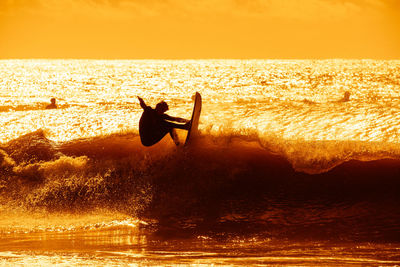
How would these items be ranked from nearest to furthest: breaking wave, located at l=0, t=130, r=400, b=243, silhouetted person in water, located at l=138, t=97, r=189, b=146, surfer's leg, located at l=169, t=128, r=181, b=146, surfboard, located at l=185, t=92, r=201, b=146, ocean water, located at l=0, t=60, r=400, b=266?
ocean water, located at l=0, t=60, r=400, b=266
breaking wave, located at l=0, t=130, r=400, b=243
silhouetted person in water, located at l=138, t=97, r=189, b=146
surfer's leg, located at l=169, t=128, r=181, b=146
surfboard, located at l=185, t=92, r=201, b=146

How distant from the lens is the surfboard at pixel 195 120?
12.6 m

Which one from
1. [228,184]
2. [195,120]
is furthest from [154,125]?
[228,184]

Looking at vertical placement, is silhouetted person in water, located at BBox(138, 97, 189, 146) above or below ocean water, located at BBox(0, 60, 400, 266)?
above

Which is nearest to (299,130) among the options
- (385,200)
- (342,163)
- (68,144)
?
(342,163)

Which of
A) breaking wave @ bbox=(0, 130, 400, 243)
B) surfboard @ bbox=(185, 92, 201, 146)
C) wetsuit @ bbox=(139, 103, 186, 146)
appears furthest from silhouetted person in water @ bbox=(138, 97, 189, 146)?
breaking wave @ bbox=(0, 130, 400, 243)

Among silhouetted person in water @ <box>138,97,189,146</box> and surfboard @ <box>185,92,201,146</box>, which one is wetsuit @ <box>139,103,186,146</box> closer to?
silhouetted person in water @ <box>138,97,189,146</box>

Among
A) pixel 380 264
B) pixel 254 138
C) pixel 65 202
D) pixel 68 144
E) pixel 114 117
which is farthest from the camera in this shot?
pixel 114 117

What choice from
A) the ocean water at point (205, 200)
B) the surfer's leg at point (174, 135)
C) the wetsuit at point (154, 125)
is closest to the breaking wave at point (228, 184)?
the ocean water at point (205, 200)

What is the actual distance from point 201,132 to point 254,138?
1.27 metres

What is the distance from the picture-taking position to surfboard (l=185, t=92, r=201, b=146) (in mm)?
12609

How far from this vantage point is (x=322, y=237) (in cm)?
952

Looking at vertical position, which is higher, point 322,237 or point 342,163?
point 342,163

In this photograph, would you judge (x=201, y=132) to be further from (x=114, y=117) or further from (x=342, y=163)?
(x=114, y=117)

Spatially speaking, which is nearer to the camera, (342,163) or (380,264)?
(380,264)
